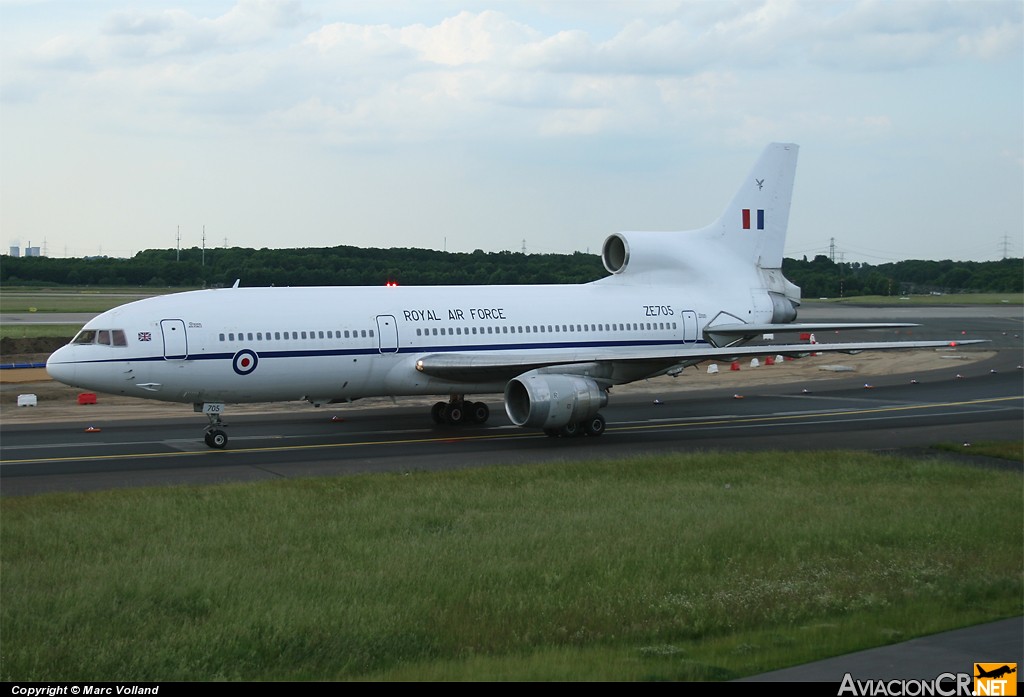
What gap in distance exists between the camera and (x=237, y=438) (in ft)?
97.3

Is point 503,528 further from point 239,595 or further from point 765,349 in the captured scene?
point 765,349

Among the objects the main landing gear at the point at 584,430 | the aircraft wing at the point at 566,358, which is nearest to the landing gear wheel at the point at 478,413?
the aircraft wing at the point at 566,358

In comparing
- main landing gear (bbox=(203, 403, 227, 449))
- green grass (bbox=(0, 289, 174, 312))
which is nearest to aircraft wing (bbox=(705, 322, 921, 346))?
main landing gear (bbox=(203, 403, 227, 449))

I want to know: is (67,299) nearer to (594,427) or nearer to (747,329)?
(747,329)

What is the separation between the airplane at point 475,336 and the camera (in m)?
27.3

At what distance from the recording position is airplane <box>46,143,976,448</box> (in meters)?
27.3

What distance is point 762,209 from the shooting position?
127 ft

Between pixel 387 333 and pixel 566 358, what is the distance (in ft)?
15.6

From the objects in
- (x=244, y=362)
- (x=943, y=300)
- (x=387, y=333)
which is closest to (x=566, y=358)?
(x=387, y=333)

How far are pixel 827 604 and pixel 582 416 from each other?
15.5 m

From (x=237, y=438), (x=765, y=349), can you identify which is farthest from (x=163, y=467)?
(x=765, y=349)

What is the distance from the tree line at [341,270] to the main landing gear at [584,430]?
71.9ft

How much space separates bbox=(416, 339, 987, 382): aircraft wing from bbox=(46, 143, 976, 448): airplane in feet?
0.18

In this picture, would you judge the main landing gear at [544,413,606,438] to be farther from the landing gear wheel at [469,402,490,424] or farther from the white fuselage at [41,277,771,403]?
the landing gear wheel at [469,402,490,424]
